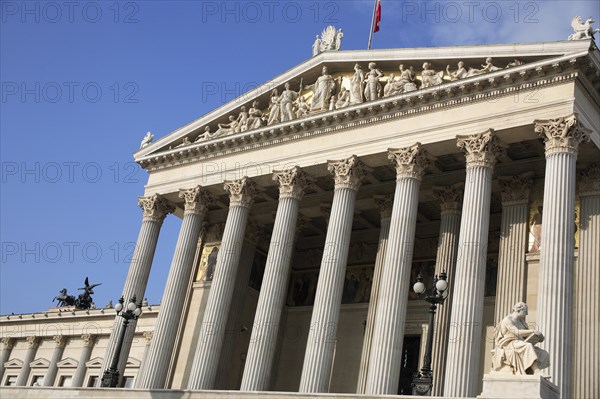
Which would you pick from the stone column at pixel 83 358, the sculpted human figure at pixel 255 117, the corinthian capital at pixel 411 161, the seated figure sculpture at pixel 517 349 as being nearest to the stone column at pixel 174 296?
the sculpted human figure at pixel 255 117

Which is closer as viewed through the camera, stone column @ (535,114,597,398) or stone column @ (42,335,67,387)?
stone column @ (535,114,597,398)

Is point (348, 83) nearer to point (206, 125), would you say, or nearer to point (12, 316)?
point (206, 125)

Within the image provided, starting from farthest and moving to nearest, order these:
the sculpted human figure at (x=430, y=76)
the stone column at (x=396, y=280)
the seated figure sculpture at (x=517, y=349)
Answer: the sculpted human figure at (x=430, y=76) → the stone column at (x=396, y=280) → the seated figure sculpture at (x=517, y=349)

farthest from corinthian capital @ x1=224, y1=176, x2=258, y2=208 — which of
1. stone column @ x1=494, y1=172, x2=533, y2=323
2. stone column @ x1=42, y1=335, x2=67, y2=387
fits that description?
stone column @ x1=42, y1=335, x2=67, y2=387

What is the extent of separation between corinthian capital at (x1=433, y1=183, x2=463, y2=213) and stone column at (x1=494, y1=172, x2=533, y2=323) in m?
1.93

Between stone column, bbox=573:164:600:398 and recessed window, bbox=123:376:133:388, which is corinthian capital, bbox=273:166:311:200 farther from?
recessed window, bbox=123:376:133:388

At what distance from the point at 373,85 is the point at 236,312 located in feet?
45.0

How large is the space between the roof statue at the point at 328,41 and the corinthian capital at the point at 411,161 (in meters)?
7.67

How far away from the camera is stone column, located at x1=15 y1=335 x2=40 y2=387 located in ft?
172

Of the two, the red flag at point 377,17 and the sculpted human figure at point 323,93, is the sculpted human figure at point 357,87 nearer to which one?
the sculpted human figure at point 323,93

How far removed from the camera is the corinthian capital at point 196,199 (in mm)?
35906

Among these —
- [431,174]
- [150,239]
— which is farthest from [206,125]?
[431,174]

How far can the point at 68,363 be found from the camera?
50031mm

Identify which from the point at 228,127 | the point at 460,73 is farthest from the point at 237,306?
the point at 460,73
